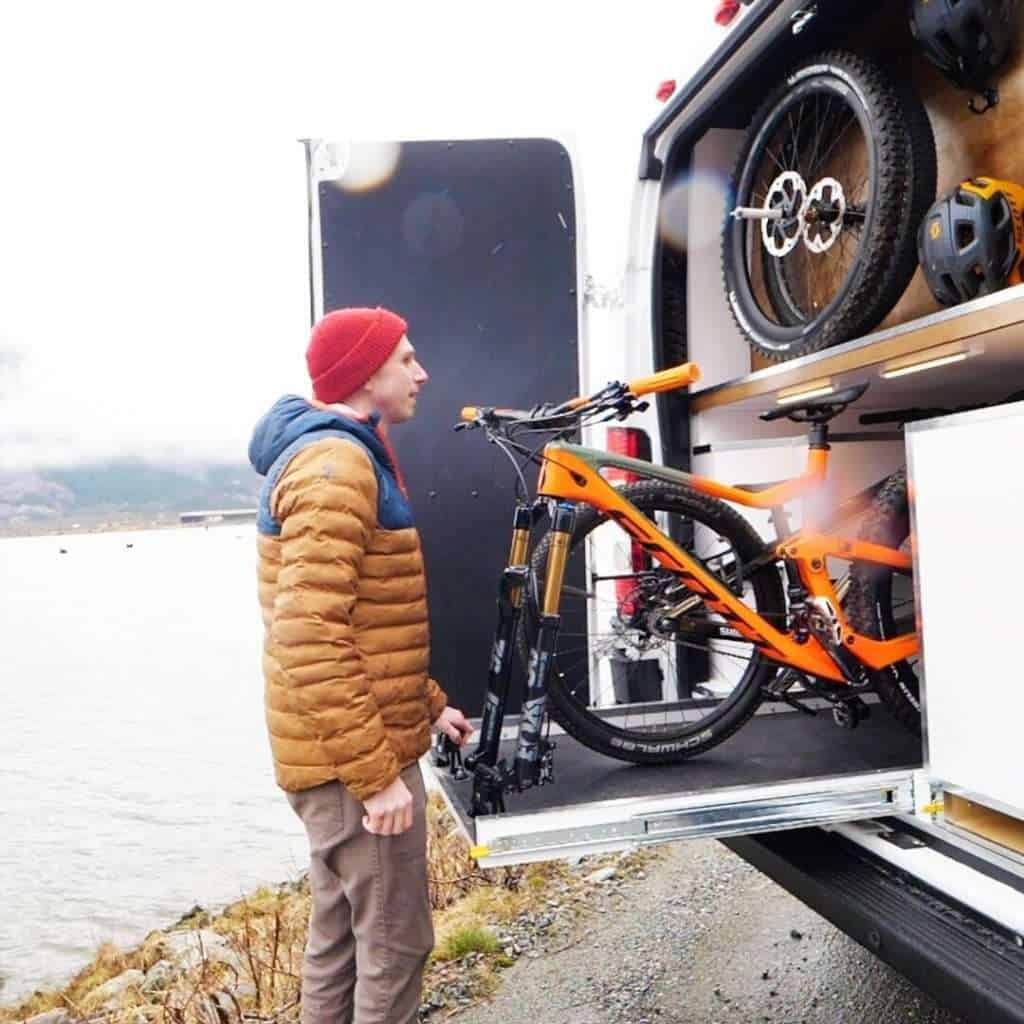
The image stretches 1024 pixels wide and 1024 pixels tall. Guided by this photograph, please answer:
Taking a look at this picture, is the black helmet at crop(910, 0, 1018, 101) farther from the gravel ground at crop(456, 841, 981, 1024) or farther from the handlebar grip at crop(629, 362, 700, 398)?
the gravel ground at crop(456, 841, 981, 1024)

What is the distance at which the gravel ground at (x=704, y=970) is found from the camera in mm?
3039

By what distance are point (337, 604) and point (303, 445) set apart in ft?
1.12

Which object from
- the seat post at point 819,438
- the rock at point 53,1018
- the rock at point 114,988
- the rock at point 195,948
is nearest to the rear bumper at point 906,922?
the seat post at point 819,438

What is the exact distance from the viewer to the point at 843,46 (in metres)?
3.21

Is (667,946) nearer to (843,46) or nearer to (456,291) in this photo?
(456,291)

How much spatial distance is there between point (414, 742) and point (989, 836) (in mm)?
1176

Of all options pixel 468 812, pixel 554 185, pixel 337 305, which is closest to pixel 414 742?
pixel 468 812

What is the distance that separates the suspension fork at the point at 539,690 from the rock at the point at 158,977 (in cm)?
283

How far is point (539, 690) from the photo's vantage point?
94.9 inches

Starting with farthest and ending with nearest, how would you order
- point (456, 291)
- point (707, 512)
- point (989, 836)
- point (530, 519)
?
point (456, 291), point (707, 512), point (530, 519), point (989, 836)

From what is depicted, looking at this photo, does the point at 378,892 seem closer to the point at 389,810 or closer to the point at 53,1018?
the point at 389,810

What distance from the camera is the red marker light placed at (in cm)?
287

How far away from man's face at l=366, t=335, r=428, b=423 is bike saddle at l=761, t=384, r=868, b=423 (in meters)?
1.07

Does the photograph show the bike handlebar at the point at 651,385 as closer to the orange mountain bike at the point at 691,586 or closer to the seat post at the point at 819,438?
the orange mountain bike at the point at 691,586
